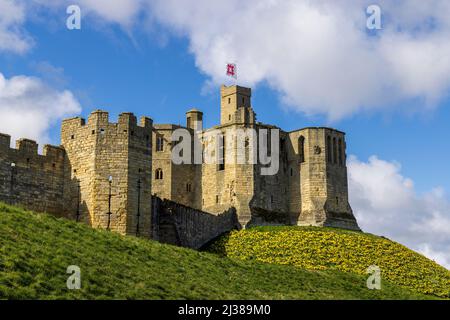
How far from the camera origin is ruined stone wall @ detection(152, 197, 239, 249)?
50.2 metres

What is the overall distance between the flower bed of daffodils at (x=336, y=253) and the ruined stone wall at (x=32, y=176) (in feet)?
47.2

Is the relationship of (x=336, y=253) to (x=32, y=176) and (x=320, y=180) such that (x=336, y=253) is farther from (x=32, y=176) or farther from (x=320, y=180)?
(x=32, y=176)

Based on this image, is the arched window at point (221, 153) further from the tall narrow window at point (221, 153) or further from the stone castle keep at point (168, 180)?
the stone castle keep at point (168, 180)

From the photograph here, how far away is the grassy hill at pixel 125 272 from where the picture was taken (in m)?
27.0

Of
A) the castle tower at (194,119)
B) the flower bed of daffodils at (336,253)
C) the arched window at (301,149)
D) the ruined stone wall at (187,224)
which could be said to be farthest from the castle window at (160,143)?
the arched window at (301,149)

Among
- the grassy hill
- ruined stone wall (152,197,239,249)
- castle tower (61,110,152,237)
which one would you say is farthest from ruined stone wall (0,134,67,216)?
ruined stone wall (152,197,239,249)

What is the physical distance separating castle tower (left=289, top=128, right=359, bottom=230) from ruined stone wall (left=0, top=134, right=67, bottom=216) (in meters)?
27.7

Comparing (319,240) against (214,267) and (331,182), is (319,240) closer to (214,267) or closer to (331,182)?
(331,182)

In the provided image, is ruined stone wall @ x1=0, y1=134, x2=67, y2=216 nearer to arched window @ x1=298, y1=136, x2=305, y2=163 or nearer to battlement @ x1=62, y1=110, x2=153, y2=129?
battlement @ x1=62, y1=110, x2=153, y2=129

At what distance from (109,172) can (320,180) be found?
90.6 feet

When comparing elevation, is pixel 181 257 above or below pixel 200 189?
below

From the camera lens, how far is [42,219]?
36.3 metres
